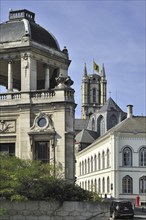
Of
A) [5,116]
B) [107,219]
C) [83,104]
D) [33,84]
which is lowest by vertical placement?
[107,219]

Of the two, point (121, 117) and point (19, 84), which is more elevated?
point (121, 117)

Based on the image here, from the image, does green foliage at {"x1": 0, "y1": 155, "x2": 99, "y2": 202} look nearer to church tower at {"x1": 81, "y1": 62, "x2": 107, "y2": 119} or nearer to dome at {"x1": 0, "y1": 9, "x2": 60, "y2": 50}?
dome at {"x1": 0, "y1": 9, "x2": 60, "y2": 50}

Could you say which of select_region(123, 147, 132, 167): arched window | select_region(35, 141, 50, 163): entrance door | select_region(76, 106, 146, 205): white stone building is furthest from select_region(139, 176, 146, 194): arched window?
select_region(35, 141, 50, 163): entrance door

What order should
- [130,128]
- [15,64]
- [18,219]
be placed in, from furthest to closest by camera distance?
1. [130,128]
2. [15,64]
3. [18,219]

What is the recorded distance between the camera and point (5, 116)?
31625mm

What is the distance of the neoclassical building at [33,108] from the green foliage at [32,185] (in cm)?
620

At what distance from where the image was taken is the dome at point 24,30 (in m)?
32.8

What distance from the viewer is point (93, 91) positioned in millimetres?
194875

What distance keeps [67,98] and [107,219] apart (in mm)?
9463

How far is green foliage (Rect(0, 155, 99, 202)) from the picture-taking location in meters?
22.0

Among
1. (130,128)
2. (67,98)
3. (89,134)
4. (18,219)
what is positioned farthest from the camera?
(89,134)

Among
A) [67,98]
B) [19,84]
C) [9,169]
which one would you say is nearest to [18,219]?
[9,169]

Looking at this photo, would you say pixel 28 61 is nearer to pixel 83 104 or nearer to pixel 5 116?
pixel 5 116

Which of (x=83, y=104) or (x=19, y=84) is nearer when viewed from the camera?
(x=19, y=84)
